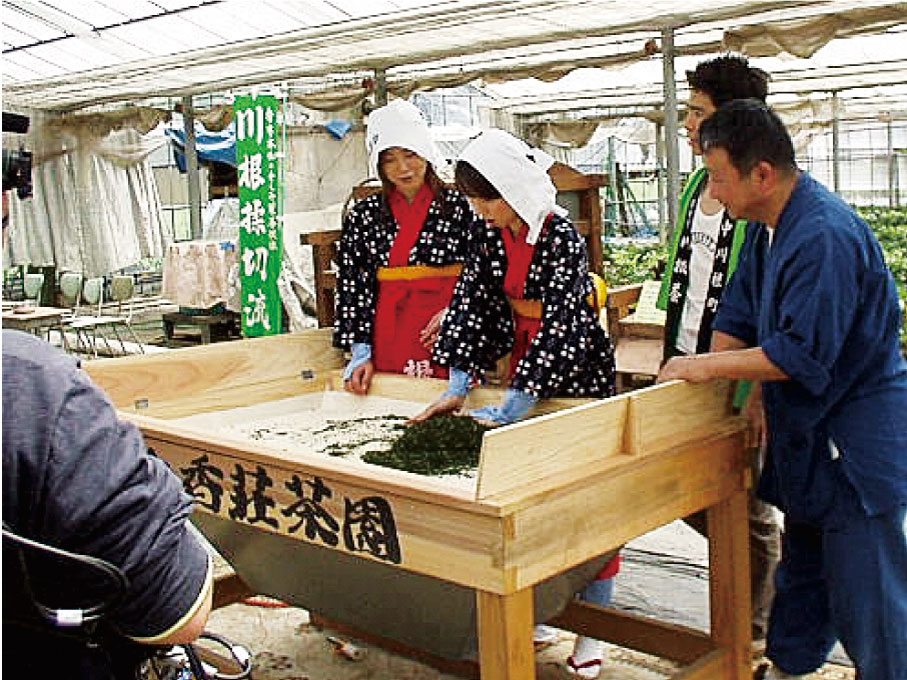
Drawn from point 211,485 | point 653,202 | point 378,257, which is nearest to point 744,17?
point 378,257

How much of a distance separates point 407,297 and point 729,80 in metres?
1.21

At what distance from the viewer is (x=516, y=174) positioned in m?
2.70

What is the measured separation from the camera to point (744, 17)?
7.19m

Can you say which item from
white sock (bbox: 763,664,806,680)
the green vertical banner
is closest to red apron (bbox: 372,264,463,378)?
white sock (bbox: 763,664,806,680)

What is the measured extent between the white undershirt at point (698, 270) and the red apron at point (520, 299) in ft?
1.39

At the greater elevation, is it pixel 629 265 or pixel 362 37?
pixel 362 37


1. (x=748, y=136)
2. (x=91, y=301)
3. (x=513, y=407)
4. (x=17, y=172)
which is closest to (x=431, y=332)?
(x=513, y=407)

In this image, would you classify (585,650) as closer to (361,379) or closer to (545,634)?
(545,634)

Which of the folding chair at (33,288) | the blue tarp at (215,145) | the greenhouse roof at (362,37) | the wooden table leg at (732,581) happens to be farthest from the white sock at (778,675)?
the blue tarp at (215,145)

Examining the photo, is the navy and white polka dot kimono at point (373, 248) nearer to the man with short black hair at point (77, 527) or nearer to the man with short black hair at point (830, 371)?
the man with short black hair at point (830, 371)

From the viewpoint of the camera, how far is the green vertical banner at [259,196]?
272 inches

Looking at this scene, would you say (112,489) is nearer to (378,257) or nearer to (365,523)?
(365,523)

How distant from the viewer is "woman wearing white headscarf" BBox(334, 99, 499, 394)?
3.22 meters

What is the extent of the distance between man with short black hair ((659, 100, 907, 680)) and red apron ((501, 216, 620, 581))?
0.52 m
